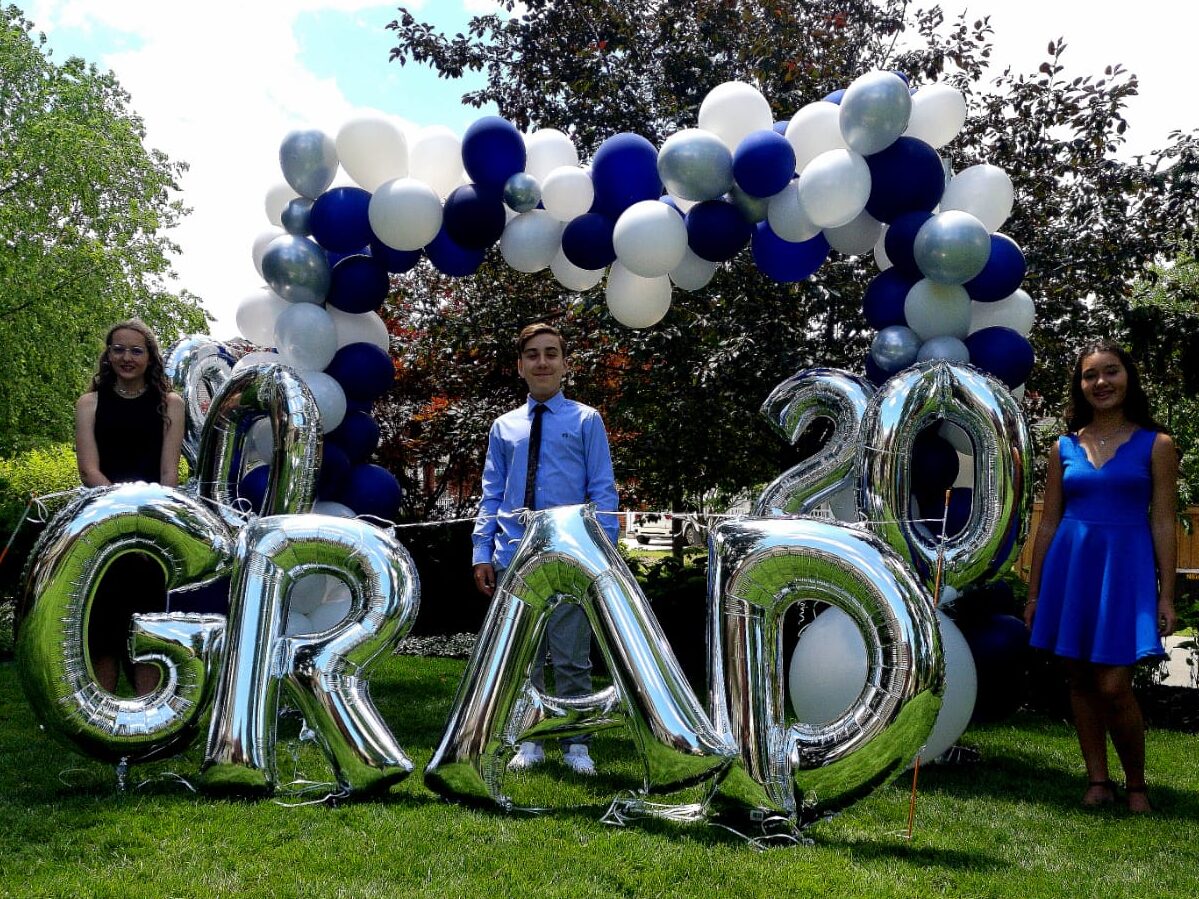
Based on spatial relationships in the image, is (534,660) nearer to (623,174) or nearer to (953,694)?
(953,694)

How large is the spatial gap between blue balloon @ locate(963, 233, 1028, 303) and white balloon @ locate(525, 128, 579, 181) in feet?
6.64

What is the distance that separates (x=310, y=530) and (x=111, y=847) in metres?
1.10

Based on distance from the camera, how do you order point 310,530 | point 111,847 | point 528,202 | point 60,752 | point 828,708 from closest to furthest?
point 111,847 < point 310,530 < point 828,708 < point 60,752 < point 528,202

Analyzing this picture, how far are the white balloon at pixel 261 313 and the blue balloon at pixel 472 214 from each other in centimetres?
96

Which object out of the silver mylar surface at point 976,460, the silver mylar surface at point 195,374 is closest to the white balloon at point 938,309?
the silver mylar surface at point 976,460

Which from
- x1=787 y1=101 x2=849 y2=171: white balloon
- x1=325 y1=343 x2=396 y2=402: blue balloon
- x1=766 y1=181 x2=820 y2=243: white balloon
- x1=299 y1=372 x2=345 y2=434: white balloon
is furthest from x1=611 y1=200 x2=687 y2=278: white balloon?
x1=299 y1=372 x2=345 y2=434: white balloon

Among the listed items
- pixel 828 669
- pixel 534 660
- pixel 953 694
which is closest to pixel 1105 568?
pixel 953 694

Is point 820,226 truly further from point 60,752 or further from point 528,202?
point 60,752

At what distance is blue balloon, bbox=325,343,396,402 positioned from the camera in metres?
5.02

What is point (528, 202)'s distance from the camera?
15.6ft

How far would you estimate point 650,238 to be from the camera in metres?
4.41

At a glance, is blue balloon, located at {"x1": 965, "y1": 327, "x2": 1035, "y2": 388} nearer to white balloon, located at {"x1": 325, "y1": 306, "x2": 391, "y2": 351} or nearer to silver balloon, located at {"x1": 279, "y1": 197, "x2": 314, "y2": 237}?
white balloon, located at {"x1": 325, "y1": 306, "x2": 391, "y2": 351}

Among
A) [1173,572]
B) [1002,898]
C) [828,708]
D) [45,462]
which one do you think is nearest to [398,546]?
[828,708]

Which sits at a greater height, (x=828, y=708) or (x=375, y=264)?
(x=375, y=264)
